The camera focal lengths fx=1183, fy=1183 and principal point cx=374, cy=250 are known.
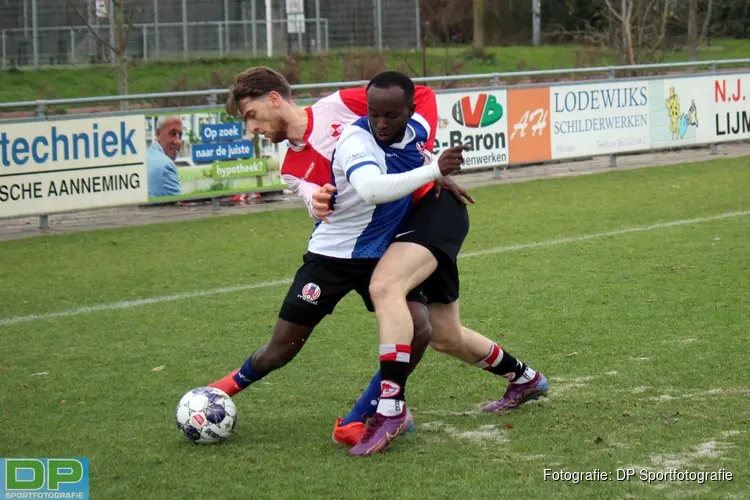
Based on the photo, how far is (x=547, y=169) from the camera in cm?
1883

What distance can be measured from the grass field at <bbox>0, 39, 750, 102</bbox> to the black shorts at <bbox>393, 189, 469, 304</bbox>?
20679mm

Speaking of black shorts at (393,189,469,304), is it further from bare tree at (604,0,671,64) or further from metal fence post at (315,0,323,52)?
metal fence post at (315,0,323,52)

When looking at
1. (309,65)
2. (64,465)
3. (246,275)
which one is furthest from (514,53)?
(64,465)

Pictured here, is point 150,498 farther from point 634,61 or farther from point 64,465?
point 634,61

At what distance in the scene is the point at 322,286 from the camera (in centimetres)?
552

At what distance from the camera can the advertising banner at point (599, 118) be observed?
58.9 ft

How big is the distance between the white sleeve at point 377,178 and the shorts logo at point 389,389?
2.74 feet

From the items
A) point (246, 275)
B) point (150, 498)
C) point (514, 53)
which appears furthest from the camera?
point (514, 53)

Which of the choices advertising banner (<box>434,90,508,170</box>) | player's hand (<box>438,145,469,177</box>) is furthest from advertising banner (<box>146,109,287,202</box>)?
player's hand (<box>438,145,469,177</box>)

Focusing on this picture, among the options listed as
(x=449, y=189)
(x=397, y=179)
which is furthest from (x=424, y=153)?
(x=397, y=179)

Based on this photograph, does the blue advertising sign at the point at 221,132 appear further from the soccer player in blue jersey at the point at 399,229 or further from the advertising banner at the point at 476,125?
the soccer player in blue jersey at the point at 399,229

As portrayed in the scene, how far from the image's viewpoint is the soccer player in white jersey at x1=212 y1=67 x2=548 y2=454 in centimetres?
553

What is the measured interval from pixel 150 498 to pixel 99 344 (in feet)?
11.0

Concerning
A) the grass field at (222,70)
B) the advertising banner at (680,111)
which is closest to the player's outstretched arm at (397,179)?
the advertising banner at (680,111)
